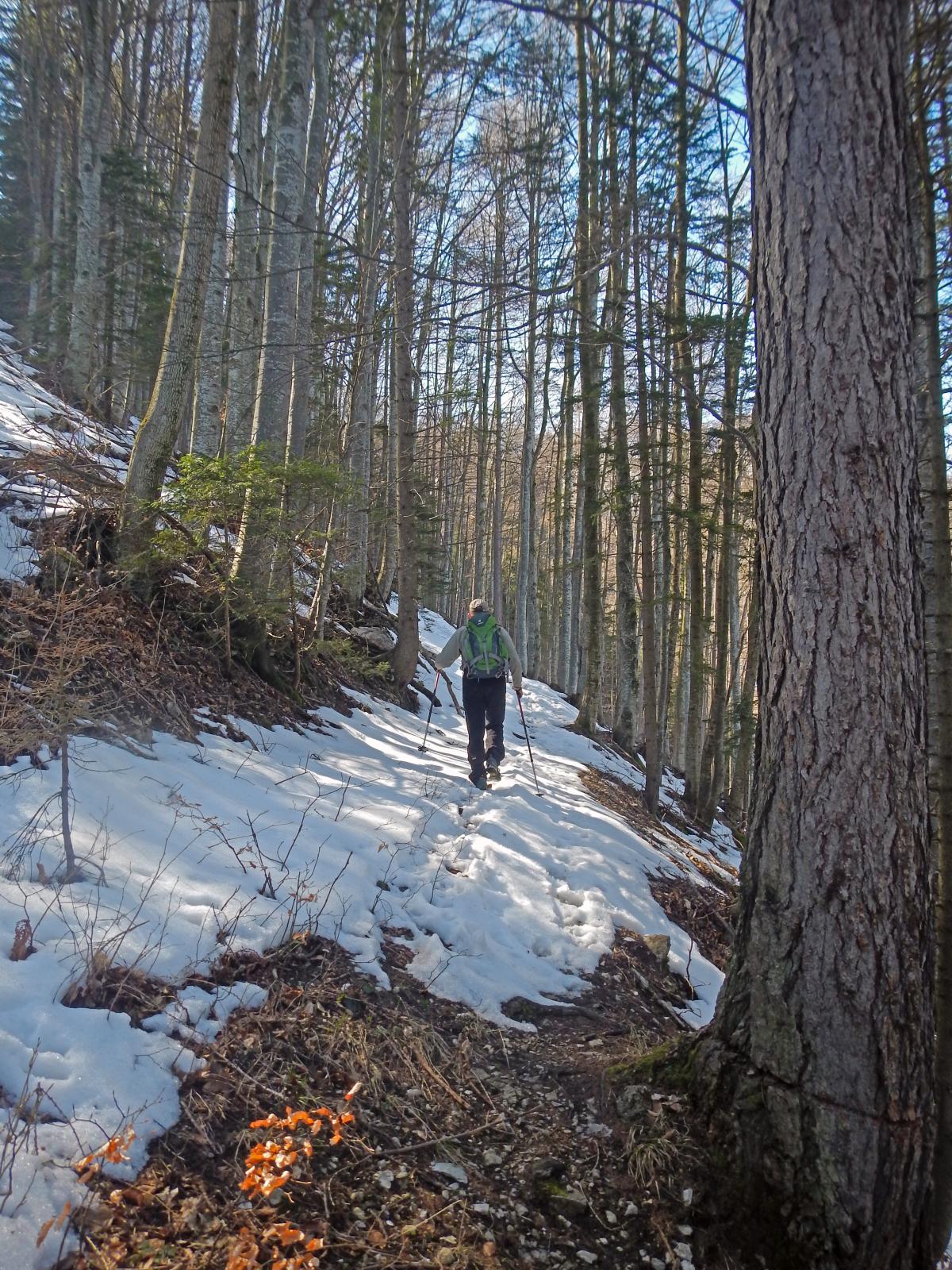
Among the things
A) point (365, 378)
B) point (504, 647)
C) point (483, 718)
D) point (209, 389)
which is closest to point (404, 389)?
point (365, 378)

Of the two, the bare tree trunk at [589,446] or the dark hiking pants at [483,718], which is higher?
the bare tree trunk at [589,446]

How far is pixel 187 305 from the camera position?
654cm

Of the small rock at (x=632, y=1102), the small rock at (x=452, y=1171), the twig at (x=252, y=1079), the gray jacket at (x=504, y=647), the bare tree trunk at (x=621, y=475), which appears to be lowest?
the small rock at (x=452, y=1171)

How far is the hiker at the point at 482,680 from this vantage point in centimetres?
741

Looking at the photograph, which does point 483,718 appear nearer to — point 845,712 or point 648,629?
point 648,629

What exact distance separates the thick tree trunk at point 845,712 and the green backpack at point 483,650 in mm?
5022

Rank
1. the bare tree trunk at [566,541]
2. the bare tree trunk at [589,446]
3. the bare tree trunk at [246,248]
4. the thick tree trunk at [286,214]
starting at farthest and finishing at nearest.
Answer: the bare tree trunk at [566,541]
the bare tree trunk at [246,248]
the bare tree trunk at [589,446]
the thick tree trunk at [286,214]

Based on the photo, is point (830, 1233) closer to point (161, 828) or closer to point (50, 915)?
point (50, 915)

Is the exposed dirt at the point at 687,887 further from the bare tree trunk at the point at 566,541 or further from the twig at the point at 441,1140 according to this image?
the bare tree trunk at the point at 566,541

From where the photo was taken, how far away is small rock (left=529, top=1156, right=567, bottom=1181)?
255cm

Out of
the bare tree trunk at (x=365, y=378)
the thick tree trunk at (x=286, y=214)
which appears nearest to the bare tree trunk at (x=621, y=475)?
the bare tree trunk at (x=365, y=378)

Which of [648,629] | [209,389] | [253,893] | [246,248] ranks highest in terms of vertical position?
[246,248]

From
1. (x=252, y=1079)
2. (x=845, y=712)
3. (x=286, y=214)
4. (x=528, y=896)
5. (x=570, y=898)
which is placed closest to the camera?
(x=845, y=712)

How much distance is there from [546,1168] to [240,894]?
6.10 ft
